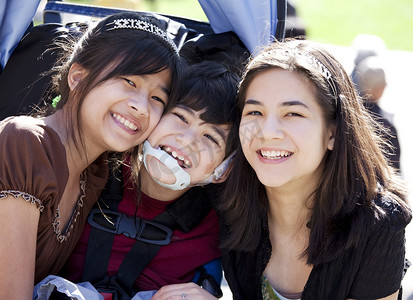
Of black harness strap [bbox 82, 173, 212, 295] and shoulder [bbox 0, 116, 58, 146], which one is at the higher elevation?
shoulder [bbox 0, 116, 58, 146]

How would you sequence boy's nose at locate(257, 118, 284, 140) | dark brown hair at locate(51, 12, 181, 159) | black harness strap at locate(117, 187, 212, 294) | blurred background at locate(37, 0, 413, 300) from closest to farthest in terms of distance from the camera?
boy's nose at locate(257, 118, 284, 140) < dark brown hair at locate(51, 12, 181, 159) < black harness strap at locate(117, 187, 212, 294) < blurred background at locate(37, 0, 413, 300)

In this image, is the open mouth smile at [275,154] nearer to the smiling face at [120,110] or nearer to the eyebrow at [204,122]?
the eyebrow at [204,122]

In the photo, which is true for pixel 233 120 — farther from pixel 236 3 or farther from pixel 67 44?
pixel 67 44

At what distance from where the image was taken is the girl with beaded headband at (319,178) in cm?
236

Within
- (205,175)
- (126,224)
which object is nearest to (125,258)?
(126,224)

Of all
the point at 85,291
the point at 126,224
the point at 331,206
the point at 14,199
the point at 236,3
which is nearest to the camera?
the point at 14,199

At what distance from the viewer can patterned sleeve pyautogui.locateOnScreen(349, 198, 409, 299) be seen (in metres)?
2.35

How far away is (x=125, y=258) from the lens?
8.44 feet

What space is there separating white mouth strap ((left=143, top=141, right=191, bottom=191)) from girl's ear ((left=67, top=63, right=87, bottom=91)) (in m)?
0.39

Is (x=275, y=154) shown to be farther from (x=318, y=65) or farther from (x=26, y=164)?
(x=26, y=164)

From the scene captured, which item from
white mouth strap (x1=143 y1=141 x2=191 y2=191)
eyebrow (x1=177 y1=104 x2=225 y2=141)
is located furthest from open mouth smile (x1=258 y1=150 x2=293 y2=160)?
white mouth strap (x1=143 y1=141 x2=191 y2=191)

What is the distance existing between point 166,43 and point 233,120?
44 cm

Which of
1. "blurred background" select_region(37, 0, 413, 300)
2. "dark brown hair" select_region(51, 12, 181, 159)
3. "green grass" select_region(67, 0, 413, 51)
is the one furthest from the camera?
"green grass" select_region(67, 0, 413, 51)

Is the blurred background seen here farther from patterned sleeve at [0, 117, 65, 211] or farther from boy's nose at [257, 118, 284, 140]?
patterned sleeve at [0, 117, 65, 211]
